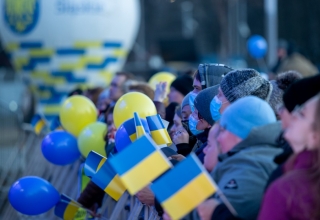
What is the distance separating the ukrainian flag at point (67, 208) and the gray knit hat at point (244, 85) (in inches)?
92.5

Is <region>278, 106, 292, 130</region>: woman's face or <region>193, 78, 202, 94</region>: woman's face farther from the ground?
<region>278, 106, 292, 130</region>: woman's face

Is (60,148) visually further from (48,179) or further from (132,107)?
(48,179)

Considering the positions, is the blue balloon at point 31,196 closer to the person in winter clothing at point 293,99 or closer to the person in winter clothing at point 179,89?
the person in winter clothing at point 179,89

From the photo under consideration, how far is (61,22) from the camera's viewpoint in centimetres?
1759

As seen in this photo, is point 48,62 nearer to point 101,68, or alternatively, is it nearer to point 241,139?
point 101,68

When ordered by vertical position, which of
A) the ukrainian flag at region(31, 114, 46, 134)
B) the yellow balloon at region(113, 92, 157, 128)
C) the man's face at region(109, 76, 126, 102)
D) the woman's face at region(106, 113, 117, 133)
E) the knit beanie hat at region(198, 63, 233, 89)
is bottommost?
the ukrainian flag at region(31, 114, 46, 134)

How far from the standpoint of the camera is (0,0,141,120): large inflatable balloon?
17609mm

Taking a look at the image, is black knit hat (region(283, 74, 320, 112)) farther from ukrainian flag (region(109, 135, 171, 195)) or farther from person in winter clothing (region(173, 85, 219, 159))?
person in winter clothing (region(173, 85, 219, 159))

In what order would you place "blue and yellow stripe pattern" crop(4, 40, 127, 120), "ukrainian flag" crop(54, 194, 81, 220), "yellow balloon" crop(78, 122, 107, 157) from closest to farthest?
"ukrainian flag" crop(54, 194, 81, 220) < "yellow balloon" crop(78, 122, 107, 157) < "blue and yellow stripe pattern" crop(4, 40, 127, 120)

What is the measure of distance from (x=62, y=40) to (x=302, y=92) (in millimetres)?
14208

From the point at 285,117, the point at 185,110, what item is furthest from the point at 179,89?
the point at 285,117

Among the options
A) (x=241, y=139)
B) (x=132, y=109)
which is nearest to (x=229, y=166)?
(x=241, y=139)

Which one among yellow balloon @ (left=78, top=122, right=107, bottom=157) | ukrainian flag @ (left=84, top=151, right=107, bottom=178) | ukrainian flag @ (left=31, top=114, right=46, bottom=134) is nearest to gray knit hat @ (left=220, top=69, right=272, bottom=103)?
ukrainian flag @ (left=84, top=151, right=107, bottom=178)

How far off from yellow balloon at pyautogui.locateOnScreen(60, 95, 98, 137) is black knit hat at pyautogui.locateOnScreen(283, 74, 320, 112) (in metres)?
5.08
